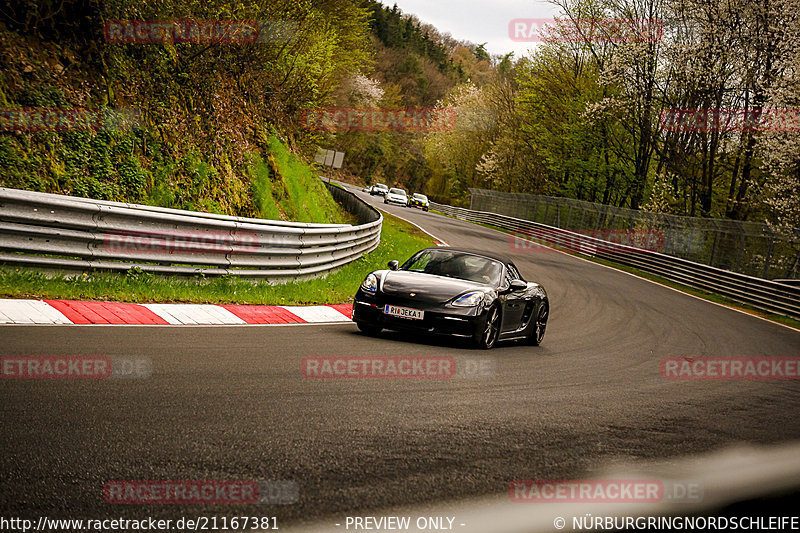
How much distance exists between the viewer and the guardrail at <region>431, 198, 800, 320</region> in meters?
23.4

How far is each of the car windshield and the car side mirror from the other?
208mm

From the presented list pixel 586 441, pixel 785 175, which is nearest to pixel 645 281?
pixel 785 175

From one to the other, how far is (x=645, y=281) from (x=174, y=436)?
1051 inches

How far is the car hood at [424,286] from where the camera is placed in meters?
9.75

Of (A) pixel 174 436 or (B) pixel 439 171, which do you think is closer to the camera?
(A) pixel 174 436

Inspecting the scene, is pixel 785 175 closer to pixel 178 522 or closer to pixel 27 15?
pixel 27 15

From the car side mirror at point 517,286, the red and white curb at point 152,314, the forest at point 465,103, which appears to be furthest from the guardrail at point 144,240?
the car side mirror at point 517,286

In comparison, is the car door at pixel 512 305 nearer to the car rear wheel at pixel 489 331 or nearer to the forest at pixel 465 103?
the car rear wheel at pixel 489 331

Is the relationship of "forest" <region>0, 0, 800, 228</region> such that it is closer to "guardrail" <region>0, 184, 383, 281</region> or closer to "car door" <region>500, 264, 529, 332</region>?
"guardrail" <region>0, 184, 383, 281</region>

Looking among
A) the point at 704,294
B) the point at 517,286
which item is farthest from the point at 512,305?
the point at 704,294

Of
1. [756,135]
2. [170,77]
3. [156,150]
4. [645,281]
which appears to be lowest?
[645,281]

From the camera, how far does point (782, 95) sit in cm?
2994

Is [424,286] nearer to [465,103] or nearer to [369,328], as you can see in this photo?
[369,328]

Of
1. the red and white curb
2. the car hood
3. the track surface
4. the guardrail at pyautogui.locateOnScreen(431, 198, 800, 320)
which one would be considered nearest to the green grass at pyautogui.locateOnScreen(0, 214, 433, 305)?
the red and white curb
